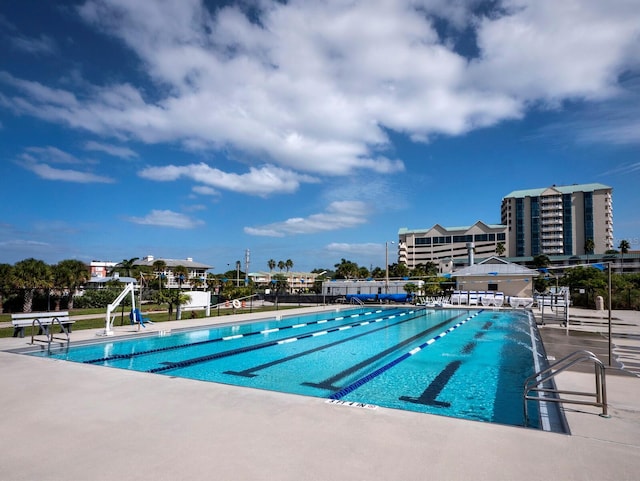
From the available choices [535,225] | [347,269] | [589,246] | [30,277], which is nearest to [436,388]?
[30,277]

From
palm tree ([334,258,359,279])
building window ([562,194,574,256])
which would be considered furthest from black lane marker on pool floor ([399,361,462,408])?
building window ([562,194,574,256])

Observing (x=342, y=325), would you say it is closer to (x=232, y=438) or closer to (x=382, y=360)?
(x=382, y=360)

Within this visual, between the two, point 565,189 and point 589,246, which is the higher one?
point 565,189

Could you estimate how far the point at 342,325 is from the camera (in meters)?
16.4

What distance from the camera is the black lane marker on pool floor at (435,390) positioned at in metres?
5.75

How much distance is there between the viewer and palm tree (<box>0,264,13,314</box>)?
1883cm

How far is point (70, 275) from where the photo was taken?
21.2 meters

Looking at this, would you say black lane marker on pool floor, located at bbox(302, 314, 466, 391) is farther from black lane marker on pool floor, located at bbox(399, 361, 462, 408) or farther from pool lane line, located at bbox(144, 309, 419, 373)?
pool lane line, located at bbox(144, 309, 419, 373)

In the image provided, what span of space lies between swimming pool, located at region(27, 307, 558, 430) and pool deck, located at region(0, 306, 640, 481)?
0.65 meters

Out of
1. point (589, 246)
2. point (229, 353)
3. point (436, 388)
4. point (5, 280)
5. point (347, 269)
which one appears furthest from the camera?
point (589, 246)

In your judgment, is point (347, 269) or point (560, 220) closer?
point (347, 269)

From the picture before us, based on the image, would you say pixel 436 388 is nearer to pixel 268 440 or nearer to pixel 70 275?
pixel 268 440

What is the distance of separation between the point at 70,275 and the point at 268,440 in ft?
73.2

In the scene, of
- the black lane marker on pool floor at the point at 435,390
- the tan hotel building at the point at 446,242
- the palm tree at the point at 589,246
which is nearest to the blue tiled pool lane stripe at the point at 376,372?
the black lane marker on pool floor at the point at 435,390
